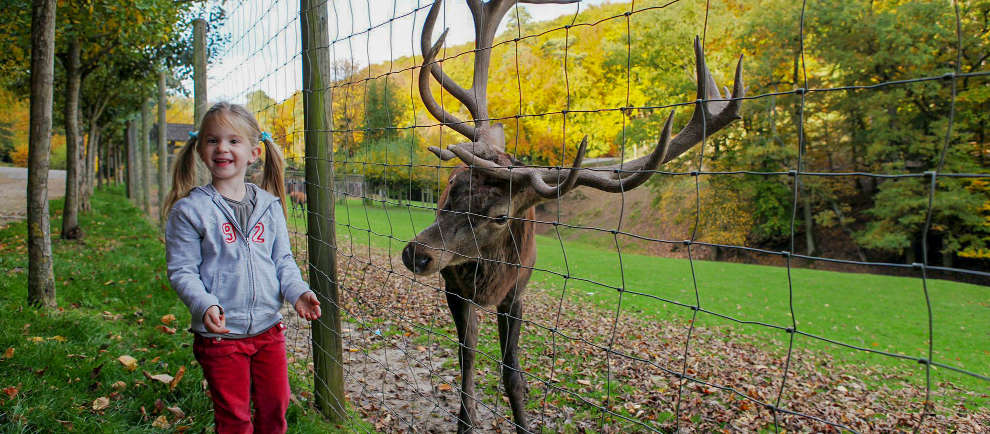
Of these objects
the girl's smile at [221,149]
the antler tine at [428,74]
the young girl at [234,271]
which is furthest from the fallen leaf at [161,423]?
the antler tine at [428,74]

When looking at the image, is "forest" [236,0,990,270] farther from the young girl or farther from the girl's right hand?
the girl's right hand

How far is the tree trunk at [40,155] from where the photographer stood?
15.5ft

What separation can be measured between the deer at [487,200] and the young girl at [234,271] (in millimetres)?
660

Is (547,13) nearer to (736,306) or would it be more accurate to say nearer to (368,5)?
(368,5)

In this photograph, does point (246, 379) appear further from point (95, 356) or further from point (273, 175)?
point (95, 356)

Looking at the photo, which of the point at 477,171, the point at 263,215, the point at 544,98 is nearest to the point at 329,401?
the point at 263,215

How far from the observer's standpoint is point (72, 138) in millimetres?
9367

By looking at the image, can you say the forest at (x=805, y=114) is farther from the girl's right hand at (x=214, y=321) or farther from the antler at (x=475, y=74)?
the girl's right hand at (x=214, y=321)

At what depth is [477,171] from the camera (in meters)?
3.03

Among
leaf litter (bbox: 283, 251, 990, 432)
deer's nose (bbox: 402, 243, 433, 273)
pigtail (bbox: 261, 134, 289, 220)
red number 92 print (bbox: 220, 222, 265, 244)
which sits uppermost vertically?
→ pigtail (bbox: 261, 134, 289, 220)

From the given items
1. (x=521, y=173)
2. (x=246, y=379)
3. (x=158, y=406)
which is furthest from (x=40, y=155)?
(x=521, y=173)

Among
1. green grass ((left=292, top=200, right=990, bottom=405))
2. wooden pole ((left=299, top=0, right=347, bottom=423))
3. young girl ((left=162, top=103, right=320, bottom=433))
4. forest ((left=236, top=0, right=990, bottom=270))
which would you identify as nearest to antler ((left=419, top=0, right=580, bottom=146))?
wooden pole ((left=299, top=0, right=347, bottom=423))

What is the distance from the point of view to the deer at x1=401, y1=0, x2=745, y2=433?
2309mm

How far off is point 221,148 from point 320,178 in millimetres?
868
